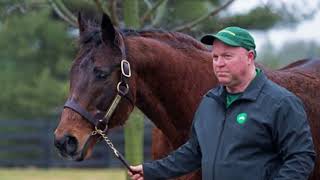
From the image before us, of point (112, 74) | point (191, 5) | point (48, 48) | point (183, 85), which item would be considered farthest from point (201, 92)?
point (48, 48)

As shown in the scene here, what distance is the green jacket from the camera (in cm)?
380

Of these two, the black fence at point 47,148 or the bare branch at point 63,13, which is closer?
the bare branch at point 63,13

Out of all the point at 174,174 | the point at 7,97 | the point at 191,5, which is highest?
the point at 174,174

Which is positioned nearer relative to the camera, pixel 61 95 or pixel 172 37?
pixel 172 37

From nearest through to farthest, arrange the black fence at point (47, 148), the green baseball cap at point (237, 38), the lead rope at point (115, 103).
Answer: the green baseball cap at point (237, 38) → the lead rope at point (115, 103) → the black fence at point (47, 148)

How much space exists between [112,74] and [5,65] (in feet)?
83.1

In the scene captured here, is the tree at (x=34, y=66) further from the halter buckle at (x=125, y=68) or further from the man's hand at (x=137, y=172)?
the man's hand at (x=137, y=172)

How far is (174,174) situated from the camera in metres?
4.46

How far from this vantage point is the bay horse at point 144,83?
475cm

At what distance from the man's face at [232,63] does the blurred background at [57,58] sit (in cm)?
171

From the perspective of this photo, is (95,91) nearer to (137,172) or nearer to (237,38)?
(137,172)

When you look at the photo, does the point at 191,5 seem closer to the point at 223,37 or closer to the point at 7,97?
the point at 223,37

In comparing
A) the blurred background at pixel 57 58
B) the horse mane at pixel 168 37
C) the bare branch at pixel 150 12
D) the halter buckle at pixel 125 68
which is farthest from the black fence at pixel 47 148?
the halter buckle at pixel 125 68

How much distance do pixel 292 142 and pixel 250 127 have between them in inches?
9.0
